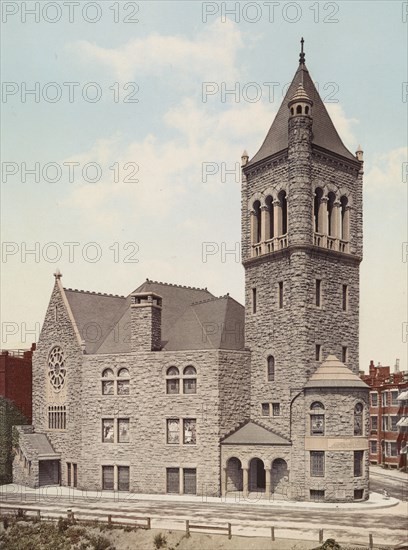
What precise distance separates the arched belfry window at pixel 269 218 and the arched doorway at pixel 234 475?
16.0 m

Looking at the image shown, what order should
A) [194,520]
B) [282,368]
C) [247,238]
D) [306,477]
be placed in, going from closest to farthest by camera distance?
[194,520], [306,477], [282,368], [247,238]

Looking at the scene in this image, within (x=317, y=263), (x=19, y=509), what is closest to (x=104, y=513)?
(x=19, y=509)

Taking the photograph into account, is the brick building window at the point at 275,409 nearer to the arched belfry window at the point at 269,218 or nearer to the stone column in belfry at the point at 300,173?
the stone column in belfry at the point at 300,173

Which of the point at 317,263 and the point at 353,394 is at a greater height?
the point at 317,263

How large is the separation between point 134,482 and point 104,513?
9264mm

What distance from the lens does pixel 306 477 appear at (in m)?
46.6

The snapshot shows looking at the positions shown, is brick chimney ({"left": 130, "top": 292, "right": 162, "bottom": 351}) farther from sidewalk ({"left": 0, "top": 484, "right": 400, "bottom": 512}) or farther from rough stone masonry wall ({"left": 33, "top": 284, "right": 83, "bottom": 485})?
sidewalk ({"left": 0, "top": 484, "right": 400, "bottom": 512})

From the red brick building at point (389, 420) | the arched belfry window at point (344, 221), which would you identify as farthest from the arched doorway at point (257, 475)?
the red brick building at point (389, 420)

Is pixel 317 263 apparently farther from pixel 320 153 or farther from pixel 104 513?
pixel 104 513

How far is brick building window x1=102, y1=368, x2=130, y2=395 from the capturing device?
53.1 m

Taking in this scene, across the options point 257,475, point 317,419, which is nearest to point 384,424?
point 257,475

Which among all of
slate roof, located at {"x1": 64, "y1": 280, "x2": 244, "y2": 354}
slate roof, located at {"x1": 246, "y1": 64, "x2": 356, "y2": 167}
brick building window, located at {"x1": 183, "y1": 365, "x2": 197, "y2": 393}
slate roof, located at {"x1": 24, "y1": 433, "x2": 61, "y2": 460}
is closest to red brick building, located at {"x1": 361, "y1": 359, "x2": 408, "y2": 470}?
slate roof, located at {"x1": 64, "y1": 280, "x2": 244, "y2": 354}

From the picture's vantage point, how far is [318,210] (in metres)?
51.8

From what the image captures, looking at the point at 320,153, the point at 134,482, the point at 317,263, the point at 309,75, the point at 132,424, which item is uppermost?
the point at 309,75
